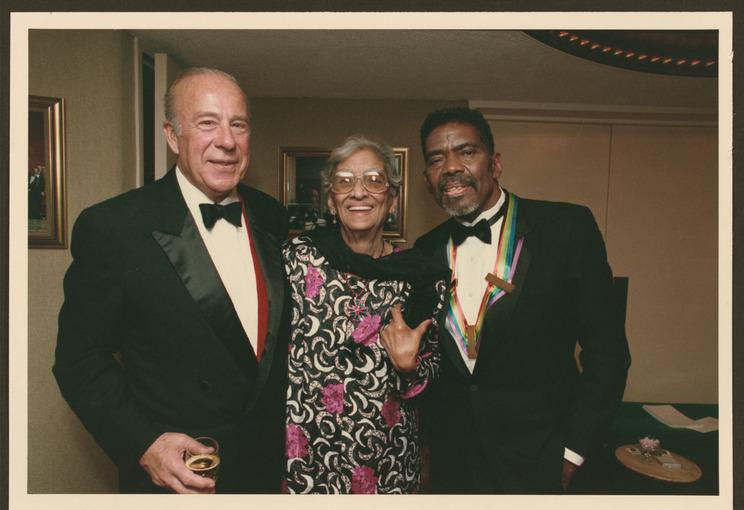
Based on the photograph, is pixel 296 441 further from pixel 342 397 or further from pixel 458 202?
pixel 458 202

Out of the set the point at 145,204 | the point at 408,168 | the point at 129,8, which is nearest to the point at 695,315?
the point at 408,168

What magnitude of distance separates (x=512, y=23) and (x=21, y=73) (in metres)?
1.32

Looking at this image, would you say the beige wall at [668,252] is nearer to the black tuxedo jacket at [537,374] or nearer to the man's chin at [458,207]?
the black tuxedo jacket at [537,374]

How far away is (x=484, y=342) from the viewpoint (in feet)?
3.78

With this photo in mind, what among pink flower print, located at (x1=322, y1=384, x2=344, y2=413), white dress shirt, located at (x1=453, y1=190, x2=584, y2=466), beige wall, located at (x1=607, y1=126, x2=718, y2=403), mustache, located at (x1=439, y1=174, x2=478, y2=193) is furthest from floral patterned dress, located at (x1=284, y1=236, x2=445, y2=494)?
beige wall, located at (x1=607, y1=126, x2=718, y2=403)

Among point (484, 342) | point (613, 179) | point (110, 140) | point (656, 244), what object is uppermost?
point (110, 140)

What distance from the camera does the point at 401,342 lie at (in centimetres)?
105

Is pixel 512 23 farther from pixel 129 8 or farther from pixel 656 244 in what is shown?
pixel 129 8

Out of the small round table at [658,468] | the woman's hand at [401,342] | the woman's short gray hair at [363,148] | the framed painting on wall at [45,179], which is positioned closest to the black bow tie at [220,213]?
the woman's short gray hair at [363,148]

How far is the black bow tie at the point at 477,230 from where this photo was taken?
1193 millimetres

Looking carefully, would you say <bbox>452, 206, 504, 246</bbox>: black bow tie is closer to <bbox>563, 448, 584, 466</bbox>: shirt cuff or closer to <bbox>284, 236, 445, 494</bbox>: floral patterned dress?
<bbox>284, 236, 445, 494</bbox>: floral patterned dress

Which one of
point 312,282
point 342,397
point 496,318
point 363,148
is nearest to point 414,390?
point 342,397

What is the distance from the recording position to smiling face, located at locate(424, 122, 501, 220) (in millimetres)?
1187

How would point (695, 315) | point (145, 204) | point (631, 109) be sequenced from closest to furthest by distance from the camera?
point (145, 204) → point (695, 315) → point (631, 109)
